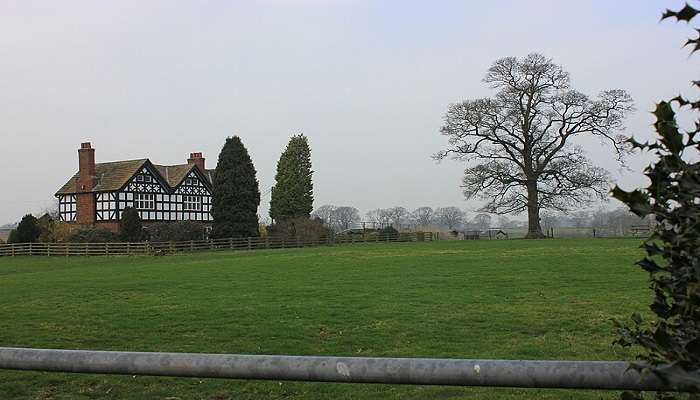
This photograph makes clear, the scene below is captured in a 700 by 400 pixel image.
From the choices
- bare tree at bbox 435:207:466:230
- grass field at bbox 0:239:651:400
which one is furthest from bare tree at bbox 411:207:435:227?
grass field at bbox 0:239:651:400

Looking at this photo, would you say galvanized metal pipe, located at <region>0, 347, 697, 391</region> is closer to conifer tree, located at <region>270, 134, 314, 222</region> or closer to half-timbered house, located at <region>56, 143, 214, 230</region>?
half-timbered house, located at <region>56, 143, 214, 230</region>

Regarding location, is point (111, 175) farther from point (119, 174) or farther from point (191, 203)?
point (191, 203)

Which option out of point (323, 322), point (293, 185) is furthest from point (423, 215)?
point (323, 322)

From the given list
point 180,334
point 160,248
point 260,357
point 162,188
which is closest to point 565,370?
point 260,357

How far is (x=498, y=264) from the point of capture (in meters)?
24.8

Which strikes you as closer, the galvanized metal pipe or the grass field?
the galvanized metal pipe

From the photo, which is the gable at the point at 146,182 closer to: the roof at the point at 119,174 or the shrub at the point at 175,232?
the roof at the point at 119,174

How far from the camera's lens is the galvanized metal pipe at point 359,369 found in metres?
1.93

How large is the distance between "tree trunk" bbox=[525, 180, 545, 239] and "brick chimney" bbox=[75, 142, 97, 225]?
40.5 meters

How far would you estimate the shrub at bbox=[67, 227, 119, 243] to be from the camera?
169ft

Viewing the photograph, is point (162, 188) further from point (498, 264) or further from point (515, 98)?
point (498, 264)

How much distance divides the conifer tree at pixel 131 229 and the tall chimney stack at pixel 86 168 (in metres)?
12.5

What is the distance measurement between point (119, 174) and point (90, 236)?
48.1ft

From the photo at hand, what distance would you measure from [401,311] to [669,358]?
1071 cm
